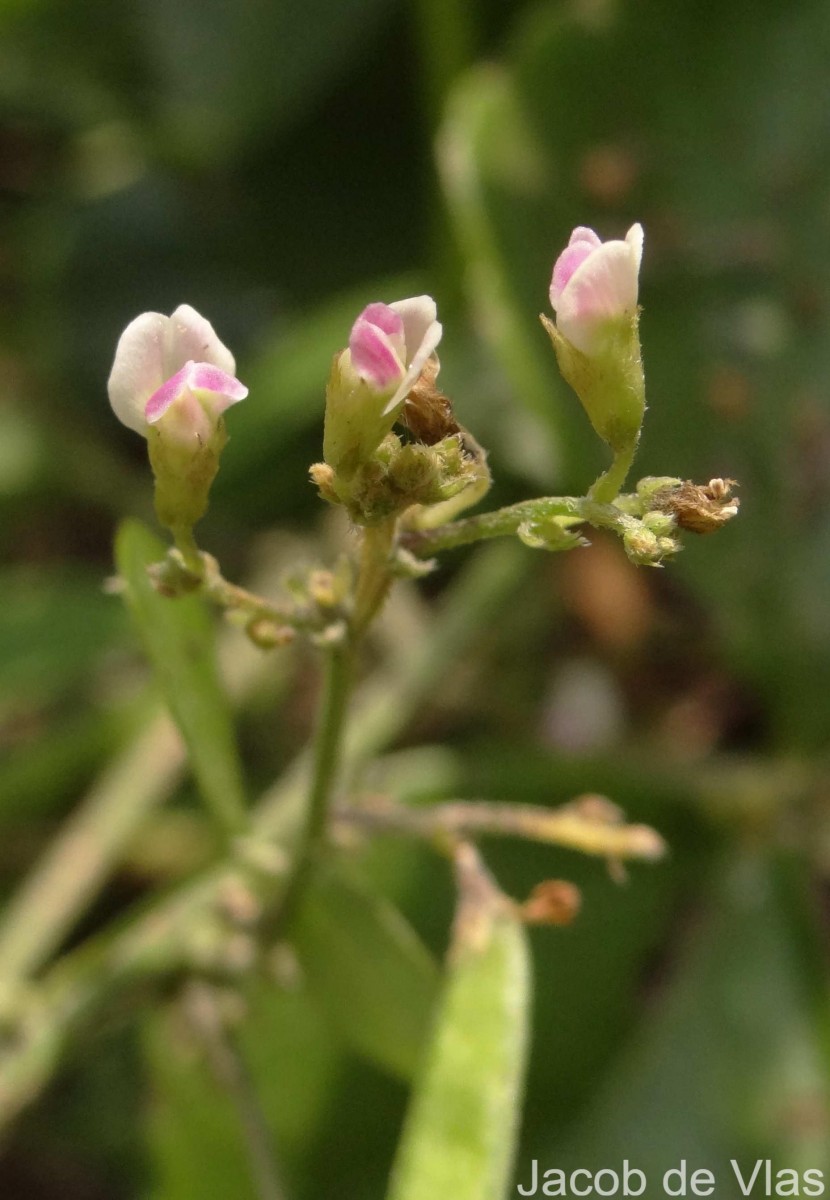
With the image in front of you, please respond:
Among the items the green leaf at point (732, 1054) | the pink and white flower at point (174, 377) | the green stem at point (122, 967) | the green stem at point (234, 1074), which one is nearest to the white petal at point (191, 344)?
the pink and white flower at point (174, 377)

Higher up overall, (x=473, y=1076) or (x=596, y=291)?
(x=596, y=291)

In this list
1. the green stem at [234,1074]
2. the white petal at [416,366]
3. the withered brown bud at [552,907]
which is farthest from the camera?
the green stem at [234,1074]

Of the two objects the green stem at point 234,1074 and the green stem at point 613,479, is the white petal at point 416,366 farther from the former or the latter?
the green stem at point 234,1074

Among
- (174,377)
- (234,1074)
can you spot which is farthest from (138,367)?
(234,1074)

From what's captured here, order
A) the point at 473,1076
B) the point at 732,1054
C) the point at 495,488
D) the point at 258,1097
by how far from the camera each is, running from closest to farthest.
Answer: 1. the point at 473,1076
2. the point at 258,1097
3. the point at 732,1054
4. the point at 495,488

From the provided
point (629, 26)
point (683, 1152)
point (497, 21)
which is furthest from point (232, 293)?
point (683, 1152)

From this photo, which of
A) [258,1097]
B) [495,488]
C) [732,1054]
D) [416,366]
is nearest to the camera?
[416,366]

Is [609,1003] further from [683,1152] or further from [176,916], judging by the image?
[176,916]

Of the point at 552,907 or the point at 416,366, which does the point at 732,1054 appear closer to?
the point at 552,907
